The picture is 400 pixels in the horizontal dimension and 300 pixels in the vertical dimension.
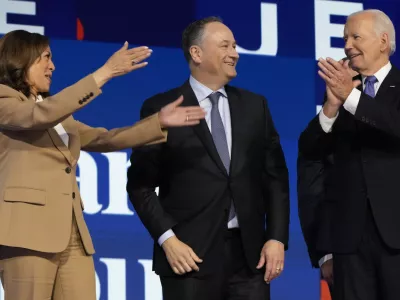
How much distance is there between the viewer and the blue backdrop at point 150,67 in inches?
171

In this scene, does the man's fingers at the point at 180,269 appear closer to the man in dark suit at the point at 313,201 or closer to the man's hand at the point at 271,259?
the man's hand at the point at 271,259

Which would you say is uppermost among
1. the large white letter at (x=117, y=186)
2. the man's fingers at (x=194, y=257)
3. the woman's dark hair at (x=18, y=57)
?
the woman's dark hair at (x=18, y=57)

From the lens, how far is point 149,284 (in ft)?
14.3

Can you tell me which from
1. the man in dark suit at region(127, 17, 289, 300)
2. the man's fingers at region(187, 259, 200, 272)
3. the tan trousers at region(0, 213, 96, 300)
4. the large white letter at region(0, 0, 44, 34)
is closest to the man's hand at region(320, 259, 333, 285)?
the man in dark suit at region(127, 17, 289, 300)

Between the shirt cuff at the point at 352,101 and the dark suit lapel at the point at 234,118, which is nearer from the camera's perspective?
the shirt cuff at the point at 352,101

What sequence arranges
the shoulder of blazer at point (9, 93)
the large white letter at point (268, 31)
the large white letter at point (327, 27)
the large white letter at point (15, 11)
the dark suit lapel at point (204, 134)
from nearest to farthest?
the shoulder of blazer at point (9, 93), the dark suit lapel at point (204, 134), the large white letter at point (15, 11), the large white letter at point (268, 31), the large white letter at point (327, 27)

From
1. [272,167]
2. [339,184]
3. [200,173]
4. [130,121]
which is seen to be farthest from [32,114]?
[130,121]

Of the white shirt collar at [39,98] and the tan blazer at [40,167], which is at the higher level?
the white shirt collar at [39,98]

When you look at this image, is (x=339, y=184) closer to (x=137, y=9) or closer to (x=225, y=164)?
(x=225, y=164)

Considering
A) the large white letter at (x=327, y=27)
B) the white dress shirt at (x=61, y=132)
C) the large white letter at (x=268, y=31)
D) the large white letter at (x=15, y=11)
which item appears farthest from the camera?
the large white letter at (x=327, y=27)

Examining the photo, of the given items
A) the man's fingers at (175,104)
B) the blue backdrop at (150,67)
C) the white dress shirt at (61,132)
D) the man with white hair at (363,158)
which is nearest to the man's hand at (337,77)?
the man with white hair at (363,158)

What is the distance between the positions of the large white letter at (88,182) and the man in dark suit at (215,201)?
108cm

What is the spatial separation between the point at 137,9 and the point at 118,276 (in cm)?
135

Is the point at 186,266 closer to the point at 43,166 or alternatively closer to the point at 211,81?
the point at 43,166
